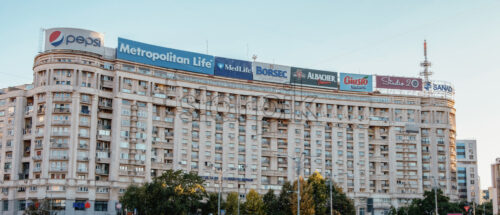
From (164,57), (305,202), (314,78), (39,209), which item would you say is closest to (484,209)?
(314,78)

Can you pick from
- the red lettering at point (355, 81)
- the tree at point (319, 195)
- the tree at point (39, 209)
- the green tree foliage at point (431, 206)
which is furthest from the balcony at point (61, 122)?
the green tree foliage at point (431, 206)

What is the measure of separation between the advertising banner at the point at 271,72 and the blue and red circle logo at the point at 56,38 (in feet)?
145

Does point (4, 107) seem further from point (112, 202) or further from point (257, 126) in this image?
point (257, 126)

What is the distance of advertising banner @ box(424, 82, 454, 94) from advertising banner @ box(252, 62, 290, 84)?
3993cm

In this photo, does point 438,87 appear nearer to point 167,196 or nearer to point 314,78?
point 314,78

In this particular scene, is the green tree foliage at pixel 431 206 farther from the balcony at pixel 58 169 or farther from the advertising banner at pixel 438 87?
the balcony at pixel 58 169

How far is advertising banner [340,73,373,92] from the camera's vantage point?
488 feet

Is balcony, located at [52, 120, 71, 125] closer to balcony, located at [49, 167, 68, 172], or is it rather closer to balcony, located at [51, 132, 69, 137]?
balcony, located at [51, 132, 69, 137]

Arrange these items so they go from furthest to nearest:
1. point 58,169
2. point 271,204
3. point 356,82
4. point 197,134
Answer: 1. point 356,82
2. point 197,134
3. point 58,169
4. point 271,204

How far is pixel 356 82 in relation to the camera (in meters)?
150

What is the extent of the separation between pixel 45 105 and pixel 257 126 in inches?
1880

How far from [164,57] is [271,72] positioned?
26.9m

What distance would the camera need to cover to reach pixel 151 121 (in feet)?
415

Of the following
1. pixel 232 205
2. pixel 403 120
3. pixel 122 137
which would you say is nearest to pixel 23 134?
pixel 122 137
